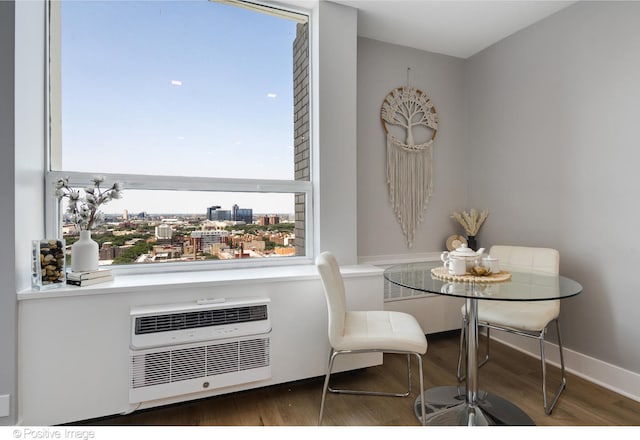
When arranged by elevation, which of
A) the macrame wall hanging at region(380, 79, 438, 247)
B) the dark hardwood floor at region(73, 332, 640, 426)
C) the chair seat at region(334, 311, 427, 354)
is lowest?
the dark hardwood floor at region(73, 332, 640, 426)

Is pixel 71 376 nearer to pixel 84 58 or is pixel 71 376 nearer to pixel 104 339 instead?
pixel 104 339

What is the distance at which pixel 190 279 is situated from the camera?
1.96m

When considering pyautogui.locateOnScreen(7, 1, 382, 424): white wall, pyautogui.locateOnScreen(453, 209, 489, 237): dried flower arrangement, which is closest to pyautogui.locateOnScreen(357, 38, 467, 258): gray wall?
pyautogui.locateOnScreen(453, 209, 489, 237): dried flower arrangement

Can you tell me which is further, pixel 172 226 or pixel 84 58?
pixel 172 226

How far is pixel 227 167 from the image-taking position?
2354 mm

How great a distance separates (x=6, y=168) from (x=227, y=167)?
1.13m

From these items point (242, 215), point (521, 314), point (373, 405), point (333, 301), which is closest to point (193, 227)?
point (242, 215)

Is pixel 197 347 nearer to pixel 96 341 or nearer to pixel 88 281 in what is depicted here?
pixel 96 341

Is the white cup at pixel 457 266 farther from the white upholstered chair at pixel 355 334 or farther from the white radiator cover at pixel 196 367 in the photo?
the white radiator cover at pixel 196 367

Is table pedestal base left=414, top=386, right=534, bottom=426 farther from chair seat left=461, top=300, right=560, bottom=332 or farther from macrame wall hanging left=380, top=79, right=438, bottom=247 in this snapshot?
macrame wall hanging left=380, top=79, right=438, bottom=247

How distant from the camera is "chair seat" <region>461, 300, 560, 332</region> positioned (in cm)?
198

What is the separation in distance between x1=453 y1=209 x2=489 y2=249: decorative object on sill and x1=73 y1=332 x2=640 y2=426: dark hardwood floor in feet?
3.54

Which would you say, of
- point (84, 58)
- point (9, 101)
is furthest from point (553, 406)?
point (84, 58)

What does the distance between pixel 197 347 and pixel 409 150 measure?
2.26m
